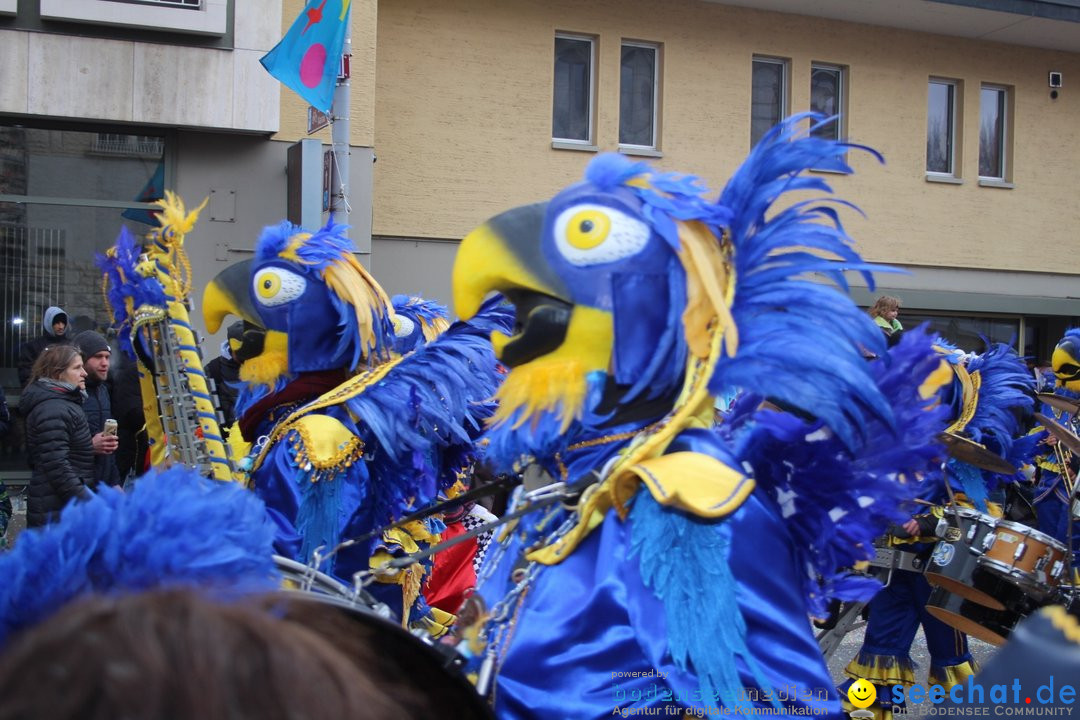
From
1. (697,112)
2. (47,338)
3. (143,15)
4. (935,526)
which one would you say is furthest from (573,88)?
(935,526)

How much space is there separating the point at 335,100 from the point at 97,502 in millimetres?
6589

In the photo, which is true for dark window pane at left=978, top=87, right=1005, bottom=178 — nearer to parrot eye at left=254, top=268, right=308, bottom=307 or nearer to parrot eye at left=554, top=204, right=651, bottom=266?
parrot eye at left=254, top=268, right=308, bottom=307

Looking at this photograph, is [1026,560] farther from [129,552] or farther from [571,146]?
[571,146]

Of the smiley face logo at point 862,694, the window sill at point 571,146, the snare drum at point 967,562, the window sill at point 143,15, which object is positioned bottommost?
the smiley face logo at point 862,694

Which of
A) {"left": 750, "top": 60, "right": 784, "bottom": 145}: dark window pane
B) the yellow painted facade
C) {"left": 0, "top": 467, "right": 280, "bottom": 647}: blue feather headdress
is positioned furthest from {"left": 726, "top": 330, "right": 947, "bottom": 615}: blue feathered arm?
{"left": 750, "top": 60, "right": 784, "bottom": 145}: dark window pane

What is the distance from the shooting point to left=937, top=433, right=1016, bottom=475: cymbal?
432 centimetres

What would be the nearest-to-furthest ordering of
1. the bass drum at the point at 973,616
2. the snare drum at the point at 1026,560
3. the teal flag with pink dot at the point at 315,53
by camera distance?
the snare drum at the point at 1026,560 → the bass drum at the point at 973,616 → the teal flag with pink dot at the point at 315,53

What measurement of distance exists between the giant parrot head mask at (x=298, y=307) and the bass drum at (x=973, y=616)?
107 inches

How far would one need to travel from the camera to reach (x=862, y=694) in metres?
4.87

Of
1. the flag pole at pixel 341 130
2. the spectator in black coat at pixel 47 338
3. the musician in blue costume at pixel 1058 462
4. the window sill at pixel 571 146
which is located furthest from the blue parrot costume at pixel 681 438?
the window sill at pixel 571 146

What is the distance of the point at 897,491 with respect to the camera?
1.99m

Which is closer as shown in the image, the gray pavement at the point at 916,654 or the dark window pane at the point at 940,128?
the gray pavement at the point at 916,654

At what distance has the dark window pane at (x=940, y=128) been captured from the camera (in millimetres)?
14562

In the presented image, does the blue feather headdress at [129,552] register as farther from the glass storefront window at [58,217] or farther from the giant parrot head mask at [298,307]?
the glass storefront window at [58,217]
